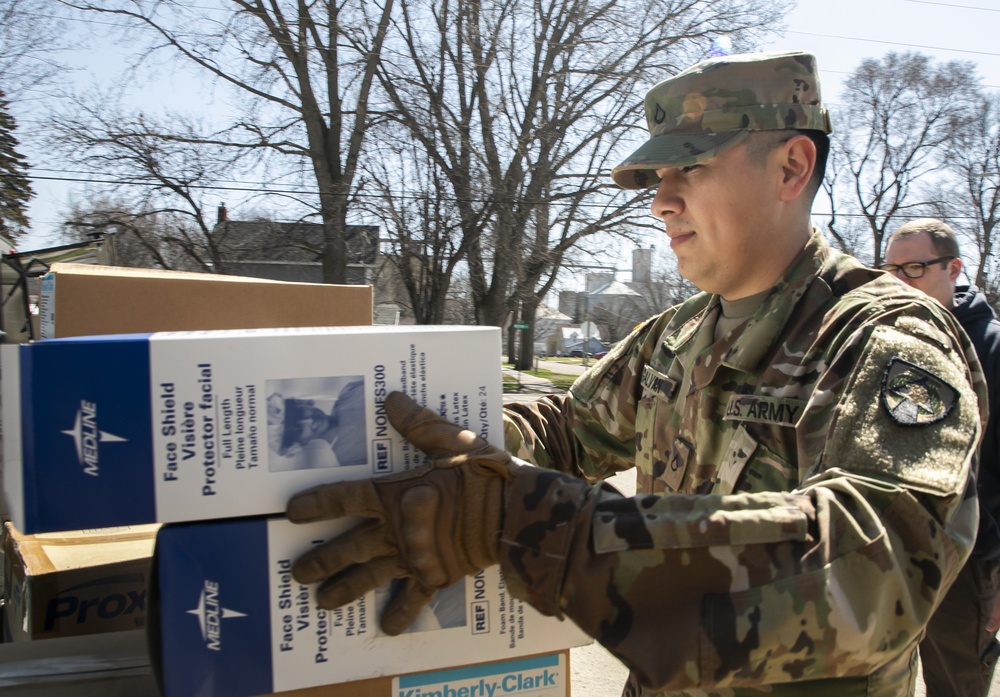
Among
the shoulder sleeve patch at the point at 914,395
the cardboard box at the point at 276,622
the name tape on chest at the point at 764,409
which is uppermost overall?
the shoulder sleeve patch at the point at 914,395

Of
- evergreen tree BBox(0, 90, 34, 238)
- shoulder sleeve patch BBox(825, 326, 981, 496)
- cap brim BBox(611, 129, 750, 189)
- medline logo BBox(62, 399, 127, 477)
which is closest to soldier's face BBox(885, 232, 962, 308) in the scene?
cap brim BBox(611, 129, 750, 189)

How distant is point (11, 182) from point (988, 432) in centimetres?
1378

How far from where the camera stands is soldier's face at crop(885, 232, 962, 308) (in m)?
2.89

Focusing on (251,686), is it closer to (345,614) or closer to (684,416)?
(345,614)

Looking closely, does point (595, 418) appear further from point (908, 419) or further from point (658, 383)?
point (908, 419)

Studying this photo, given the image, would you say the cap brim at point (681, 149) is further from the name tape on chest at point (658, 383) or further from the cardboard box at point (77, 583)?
the cardboard box at point (77, 583)

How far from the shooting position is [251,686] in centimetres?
110

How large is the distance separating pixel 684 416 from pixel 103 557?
1.37 meters

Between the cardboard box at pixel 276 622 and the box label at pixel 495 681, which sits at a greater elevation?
the cardboard box at pixel 276 622

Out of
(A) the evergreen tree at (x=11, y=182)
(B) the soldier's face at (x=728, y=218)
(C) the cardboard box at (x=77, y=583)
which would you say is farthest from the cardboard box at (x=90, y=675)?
(A) the evergreen tree at (x=11, y=182)

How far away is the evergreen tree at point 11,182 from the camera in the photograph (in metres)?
11.2

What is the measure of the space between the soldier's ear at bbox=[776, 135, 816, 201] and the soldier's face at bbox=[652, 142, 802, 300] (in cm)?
2

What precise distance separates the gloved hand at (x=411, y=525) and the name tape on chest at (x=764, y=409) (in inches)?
21.4

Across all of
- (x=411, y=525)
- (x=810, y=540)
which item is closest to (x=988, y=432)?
(x=810, y=540)
